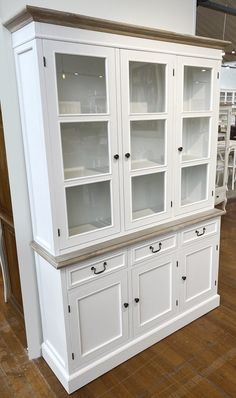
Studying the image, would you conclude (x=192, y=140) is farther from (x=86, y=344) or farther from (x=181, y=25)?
(x=86, y=344)

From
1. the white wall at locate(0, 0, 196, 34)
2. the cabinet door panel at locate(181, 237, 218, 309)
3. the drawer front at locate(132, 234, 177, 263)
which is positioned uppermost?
the white wall at locate(0, 0, 196, 34)

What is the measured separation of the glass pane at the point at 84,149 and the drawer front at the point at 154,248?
0.58 m

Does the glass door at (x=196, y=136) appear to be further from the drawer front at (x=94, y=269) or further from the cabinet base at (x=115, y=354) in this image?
the cabinet base at (x=115, y=354)

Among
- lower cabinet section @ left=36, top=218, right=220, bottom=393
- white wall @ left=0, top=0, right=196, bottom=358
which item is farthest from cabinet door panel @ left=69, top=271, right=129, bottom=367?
white wall @ left=0, top=0, right=196, bottom=358

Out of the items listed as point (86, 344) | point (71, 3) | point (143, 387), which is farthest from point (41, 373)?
point (71, 3)

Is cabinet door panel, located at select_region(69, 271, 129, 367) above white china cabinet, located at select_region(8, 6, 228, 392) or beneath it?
beneath

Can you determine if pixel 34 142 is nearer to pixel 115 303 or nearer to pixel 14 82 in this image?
pixel 14 82

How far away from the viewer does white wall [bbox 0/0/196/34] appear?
1.69 meters

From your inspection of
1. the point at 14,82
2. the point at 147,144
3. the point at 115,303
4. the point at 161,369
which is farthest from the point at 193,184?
the point at 14,82

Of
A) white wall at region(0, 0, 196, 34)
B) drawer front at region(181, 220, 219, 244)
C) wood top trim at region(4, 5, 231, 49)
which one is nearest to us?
wood top trim at region(4, 5, 231, 49)

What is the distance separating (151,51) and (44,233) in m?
1.26

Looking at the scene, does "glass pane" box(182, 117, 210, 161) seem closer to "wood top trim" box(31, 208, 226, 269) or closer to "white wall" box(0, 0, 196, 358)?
"wood top trim" box(31, 208, 226, 269)

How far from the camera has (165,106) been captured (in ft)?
6.75

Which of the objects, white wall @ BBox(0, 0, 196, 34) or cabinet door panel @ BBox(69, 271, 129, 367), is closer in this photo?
white wall @ BBox(0, 0, 196, 34)
